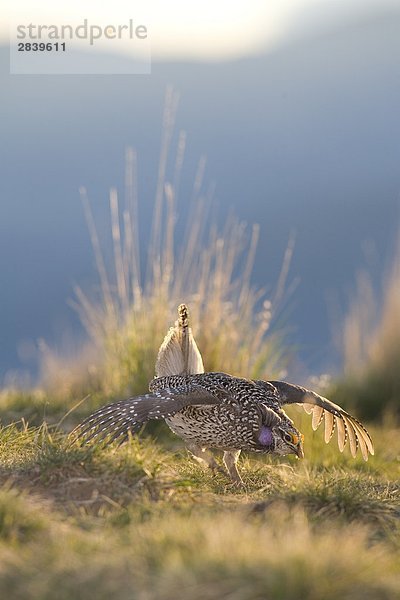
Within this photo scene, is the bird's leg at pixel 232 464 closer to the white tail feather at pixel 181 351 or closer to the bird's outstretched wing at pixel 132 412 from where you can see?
the bird's outstretched wing at pixel 132 412

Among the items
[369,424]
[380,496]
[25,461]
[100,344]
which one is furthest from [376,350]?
[25,461]

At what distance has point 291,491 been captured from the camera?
498cm

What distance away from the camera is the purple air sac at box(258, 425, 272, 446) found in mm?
5625

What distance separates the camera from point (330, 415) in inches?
264

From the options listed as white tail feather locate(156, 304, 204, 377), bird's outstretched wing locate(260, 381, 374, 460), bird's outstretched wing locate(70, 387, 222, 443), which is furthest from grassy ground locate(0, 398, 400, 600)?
white tail feather locate(156, 304, 204, 377)

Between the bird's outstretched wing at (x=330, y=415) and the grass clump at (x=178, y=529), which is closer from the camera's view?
the grass clump at (x=178, y=529)

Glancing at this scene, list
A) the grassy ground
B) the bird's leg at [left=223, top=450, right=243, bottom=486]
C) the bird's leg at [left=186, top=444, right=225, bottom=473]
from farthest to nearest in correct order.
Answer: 1. the bird's leg at [left=186, top=444, right=225, bottom=473]
2. the bird's leg at [left=223, top=450, right=243, bottom=486]
3. the grassy ground

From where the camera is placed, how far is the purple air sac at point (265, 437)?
18.5 ft

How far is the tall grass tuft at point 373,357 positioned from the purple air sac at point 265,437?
4967mm

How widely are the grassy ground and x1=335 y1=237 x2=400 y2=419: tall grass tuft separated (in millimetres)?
4218

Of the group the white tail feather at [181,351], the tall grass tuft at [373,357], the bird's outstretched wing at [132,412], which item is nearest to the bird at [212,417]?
the bird's outstretched wing at [132,412]

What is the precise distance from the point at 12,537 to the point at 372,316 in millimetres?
8126

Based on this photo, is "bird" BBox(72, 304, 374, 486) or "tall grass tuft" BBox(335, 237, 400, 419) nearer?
"bird" BBox(72, 304, 374, 486)

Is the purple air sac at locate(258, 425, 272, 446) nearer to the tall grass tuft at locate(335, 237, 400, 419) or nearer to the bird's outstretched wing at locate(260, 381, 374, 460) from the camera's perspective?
the bird's outstretched wing at locate(260, 381, 374, 460)
